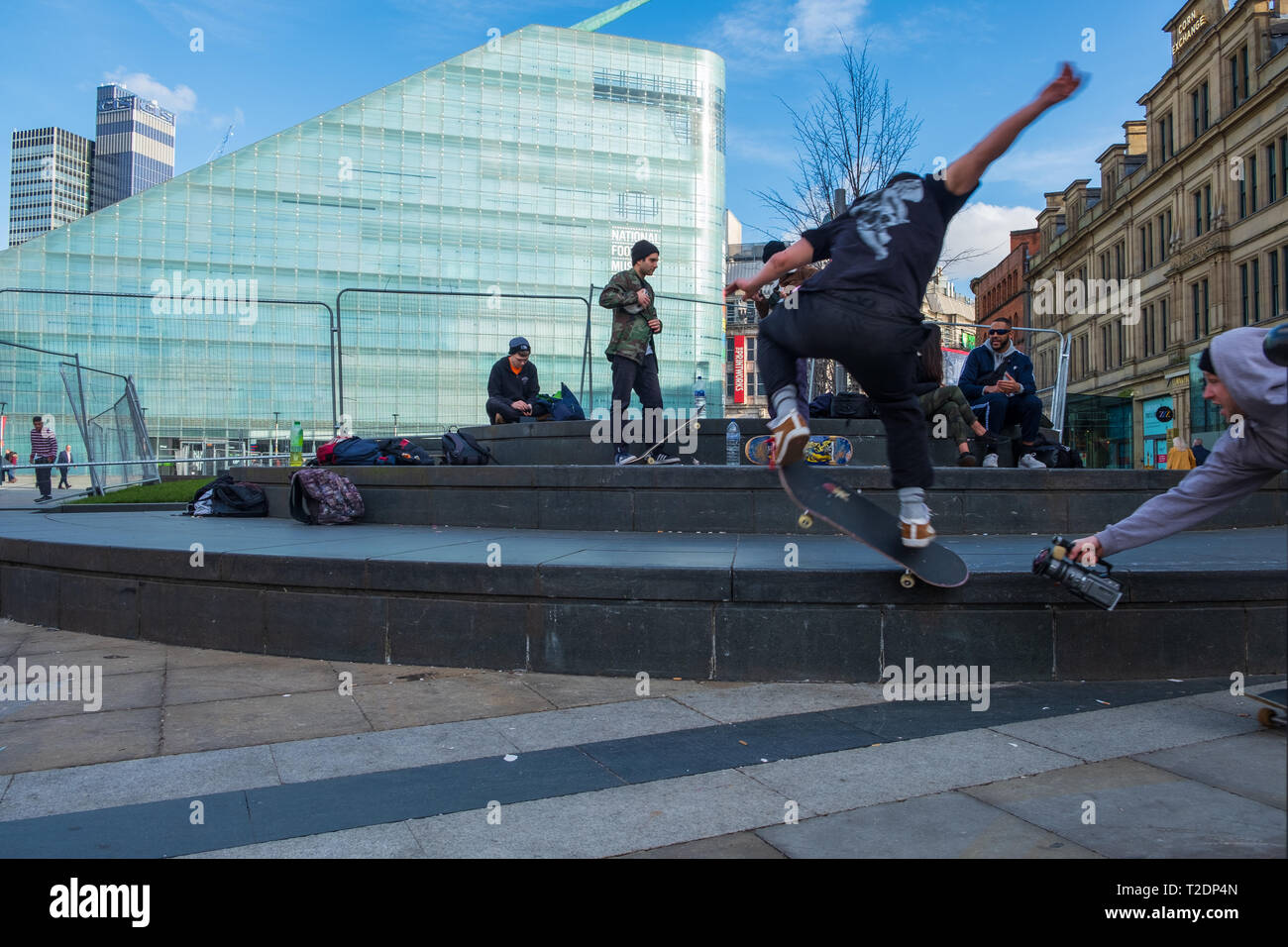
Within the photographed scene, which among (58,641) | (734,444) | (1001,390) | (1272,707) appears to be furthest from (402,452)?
(1272,707)

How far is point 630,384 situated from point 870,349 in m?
4.67

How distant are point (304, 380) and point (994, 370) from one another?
971 cm

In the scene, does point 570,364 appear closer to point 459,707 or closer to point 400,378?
point 400,378

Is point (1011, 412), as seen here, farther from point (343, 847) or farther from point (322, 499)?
point (343, 847)

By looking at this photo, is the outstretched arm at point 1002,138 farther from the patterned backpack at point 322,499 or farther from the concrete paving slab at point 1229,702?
the patterned backpack at point 322,499

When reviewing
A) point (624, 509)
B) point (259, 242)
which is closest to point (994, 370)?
point (624, 509)

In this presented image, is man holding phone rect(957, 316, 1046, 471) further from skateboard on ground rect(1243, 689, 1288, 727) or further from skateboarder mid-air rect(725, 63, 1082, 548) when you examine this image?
skateboard on ground rect(1243, 689, 1288, 727)

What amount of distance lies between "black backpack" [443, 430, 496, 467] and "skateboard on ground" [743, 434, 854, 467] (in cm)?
277

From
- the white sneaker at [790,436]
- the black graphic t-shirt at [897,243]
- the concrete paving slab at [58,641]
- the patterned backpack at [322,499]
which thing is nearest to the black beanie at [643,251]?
the patterned backpack at [322,499]

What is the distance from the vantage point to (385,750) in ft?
12.0

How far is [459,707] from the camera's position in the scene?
4.32m

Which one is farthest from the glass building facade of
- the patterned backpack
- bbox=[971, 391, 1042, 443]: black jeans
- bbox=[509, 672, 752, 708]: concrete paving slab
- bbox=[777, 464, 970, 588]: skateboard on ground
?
bbox=[777, 464, 970, 588]: skateboard on ground

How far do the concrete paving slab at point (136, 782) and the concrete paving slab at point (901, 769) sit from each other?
6.34ft

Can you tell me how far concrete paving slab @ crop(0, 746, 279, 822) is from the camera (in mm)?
3141
